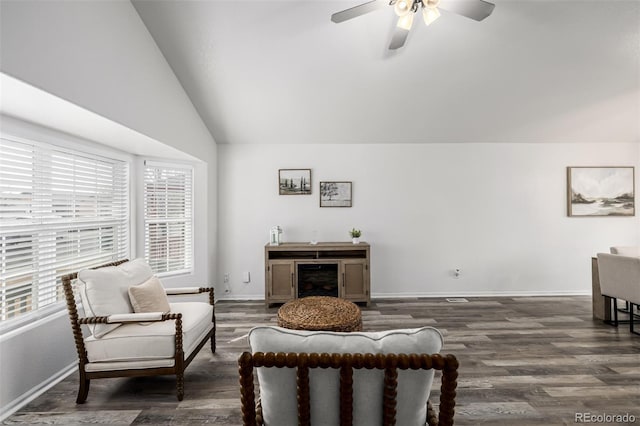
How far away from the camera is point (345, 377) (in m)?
0.95

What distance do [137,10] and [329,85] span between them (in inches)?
75.9

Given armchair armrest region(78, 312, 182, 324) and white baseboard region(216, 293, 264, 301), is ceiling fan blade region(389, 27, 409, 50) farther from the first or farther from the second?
white baseboard region(216, 293, 264, 301)

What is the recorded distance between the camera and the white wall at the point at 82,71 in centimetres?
155

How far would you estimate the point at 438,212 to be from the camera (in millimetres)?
4418

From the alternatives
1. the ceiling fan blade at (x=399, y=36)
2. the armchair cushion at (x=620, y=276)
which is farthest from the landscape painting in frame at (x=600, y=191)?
the ceiling fan blade at (x=399, y=36)

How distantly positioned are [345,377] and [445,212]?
3981 millimetres

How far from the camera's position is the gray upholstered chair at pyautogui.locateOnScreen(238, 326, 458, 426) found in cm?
94

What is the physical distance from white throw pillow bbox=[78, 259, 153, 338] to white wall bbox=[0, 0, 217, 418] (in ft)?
1.94

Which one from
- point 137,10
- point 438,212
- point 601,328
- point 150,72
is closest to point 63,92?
point 150,72

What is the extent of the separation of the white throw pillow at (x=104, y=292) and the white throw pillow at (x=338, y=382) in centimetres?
157

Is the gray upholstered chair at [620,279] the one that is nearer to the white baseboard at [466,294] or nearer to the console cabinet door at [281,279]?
the white baseboard at [466,294]

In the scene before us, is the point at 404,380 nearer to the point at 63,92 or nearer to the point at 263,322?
the point at 63,92

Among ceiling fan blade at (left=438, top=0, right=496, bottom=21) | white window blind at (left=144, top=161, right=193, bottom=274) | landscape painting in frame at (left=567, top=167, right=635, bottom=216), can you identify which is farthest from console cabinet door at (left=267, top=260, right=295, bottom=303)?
landscape painting in frame at (left=567, top=167, right=635, bottom=216)

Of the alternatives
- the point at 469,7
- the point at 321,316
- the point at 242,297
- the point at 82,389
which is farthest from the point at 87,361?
the point at 469,7
